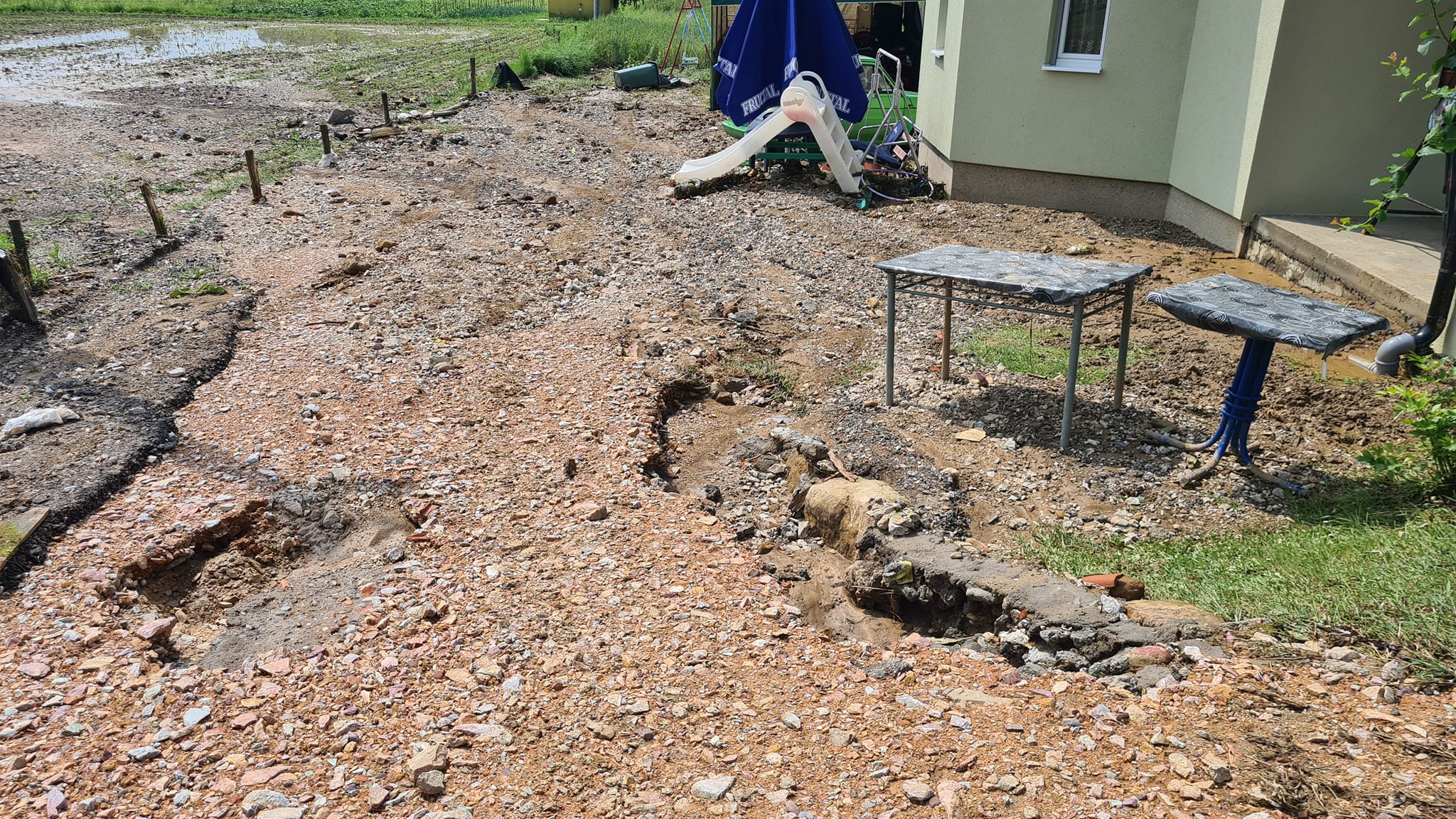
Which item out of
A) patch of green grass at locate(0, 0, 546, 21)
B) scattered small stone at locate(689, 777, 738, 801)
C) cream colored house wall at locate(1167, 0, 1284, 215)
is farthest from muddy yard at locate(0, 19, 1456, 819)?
patch of green grass at locate(0, 0, 546, 21)

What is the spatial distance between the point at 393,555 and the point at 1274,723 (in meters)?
3.57

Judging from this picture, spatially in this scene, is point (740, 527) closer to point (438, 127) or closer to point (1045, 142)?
point (1045, 142)

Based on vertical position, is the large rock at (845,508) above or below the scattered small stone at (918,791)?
below

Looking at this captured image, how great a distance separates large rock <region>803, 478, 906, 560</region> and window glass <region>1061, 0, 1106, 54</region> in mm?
6952

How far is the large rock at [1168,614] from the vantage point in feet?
11.2

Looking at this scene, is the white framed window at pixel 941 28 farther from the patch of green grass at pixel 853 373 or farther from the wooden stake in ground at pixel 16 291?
the wooden stake in ground at pixel 16 291

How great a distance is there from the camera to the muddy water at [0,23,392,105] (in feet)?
65.9

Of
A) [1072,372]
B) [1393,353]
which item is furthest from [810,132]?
[1072,372]

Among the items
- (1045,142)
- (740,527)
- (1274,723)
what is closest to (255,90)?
(1045,142)

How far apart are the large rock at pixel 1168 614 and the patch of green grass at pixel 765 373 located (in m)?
2.87

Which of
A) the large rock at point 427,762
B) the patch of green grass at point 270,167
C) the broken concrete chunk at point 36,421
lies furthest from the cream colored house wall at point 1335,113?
the patch of green grass at point 270,167

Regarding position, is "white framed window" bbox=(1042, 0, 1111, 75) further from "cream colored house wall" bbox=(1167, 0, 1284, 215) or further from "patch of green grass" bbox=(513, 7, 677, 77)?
"patch of green grass" bbox=(513, 7, 677, 77)

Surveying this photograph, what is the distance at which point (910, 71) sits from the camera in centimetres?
1642

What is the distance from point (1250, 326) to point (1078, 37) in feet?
21.7
